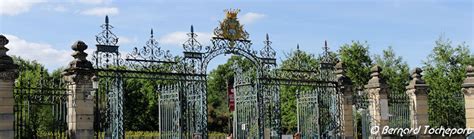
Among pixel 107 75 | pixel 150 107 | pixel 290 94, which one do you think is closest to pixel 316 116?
pixel 107 75

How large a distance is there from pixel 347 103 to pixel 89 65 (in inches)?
382

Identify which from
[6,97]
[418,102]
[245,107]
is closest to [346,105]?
[418,102]

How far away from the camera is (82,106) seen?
48.0 ft

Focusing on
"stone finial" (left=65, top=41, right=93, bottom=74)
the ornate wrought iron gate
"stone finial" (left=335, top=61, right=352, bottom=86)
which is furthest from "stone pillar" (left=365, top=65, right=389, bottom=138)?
"stone finial" (left=65, top=41, right=93, bottom=74)

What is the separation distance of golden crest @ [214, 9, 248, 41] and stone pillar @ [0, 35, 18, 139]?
660 cm

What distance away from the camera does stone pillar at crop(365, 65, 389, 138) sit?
20.9 metres

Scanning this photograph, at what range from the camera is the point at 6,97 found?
13.5m

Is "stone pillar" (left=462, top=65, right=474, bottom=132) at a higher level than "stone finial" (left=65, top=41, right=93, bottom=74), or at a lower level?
lower

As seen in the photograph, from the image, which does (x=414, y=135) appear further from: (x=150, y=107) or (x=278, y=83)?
(x=150, y=107)

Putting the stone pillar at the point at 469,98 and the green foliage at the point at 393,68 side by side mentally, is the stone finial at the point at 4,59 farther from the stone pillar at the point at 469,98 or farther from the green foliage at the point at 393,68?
the green foliage at the point at 393,68

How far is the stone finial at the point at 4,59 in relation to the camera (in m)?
13.6

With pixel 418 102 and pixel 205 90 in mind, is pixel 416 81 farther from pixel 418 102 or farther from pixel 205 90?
pixel 205 90

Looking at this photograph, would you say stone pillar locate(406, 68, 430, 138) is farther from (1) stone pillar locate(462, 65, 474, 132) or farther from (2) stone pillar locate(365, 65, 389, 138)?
(1) stone pillar locate(462, 65, 474, 132)

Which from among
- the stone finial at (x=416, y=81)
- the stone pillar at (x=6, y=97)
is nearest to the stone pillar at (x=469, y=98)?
the stone finial at (x=416, y=81)
